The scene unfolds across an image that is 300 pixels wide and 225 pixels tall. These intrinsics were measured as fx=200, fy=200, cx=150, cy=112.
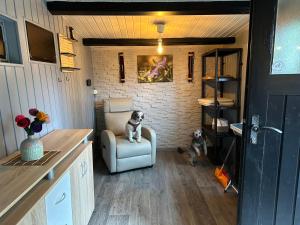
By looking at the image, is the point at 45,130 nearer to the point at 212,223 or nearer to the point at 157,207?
the point at 157,207

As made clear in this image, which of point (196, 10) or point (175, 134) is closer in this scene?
point (196, 10)

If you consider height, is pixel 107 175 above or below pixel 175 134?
below

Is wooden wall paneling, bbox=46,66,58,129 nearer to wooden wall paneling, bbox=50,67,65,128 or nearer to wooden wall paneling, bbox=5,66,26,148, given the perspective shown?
wooden wall paneling, bbox=50,67,65,128

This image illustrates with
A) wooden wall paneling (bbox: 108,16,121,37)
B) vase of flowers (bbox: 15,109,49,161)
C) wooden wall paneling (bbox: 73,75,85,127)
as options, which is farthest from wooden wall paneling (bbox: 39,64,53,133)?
wooden wall paneling (bbox: 108,16,121,37)

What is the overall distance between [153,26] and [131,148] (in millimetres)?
1676

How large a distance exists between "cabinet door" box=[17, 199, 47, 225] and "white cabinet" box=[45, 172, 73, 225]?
0.05 metres

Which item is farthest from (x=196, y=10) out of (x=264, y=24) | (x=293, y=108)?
(x=293, y=108)

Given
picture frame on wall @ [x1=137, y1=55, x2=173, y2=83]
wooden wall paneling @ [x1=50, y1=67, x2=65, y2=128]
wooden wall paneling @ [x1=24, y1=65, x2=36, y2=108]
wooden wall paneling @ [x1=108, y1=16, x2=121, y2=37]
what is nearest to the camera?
wooden wall paneling @ [x1=24, y1=65, x2=36, y2=108]

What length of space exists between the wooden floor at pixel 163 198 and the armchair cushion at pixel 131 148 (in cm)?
29

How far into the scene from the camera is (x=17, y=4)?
1.46 metres

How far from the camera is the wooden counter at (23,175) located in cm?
89

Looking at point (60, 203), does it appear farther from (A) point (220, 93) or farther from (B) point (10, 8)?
(A) point (220, 93)

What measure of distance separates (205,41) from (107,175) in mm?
2612

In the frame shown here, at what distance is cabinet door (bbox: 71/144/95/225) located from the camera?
152cm
